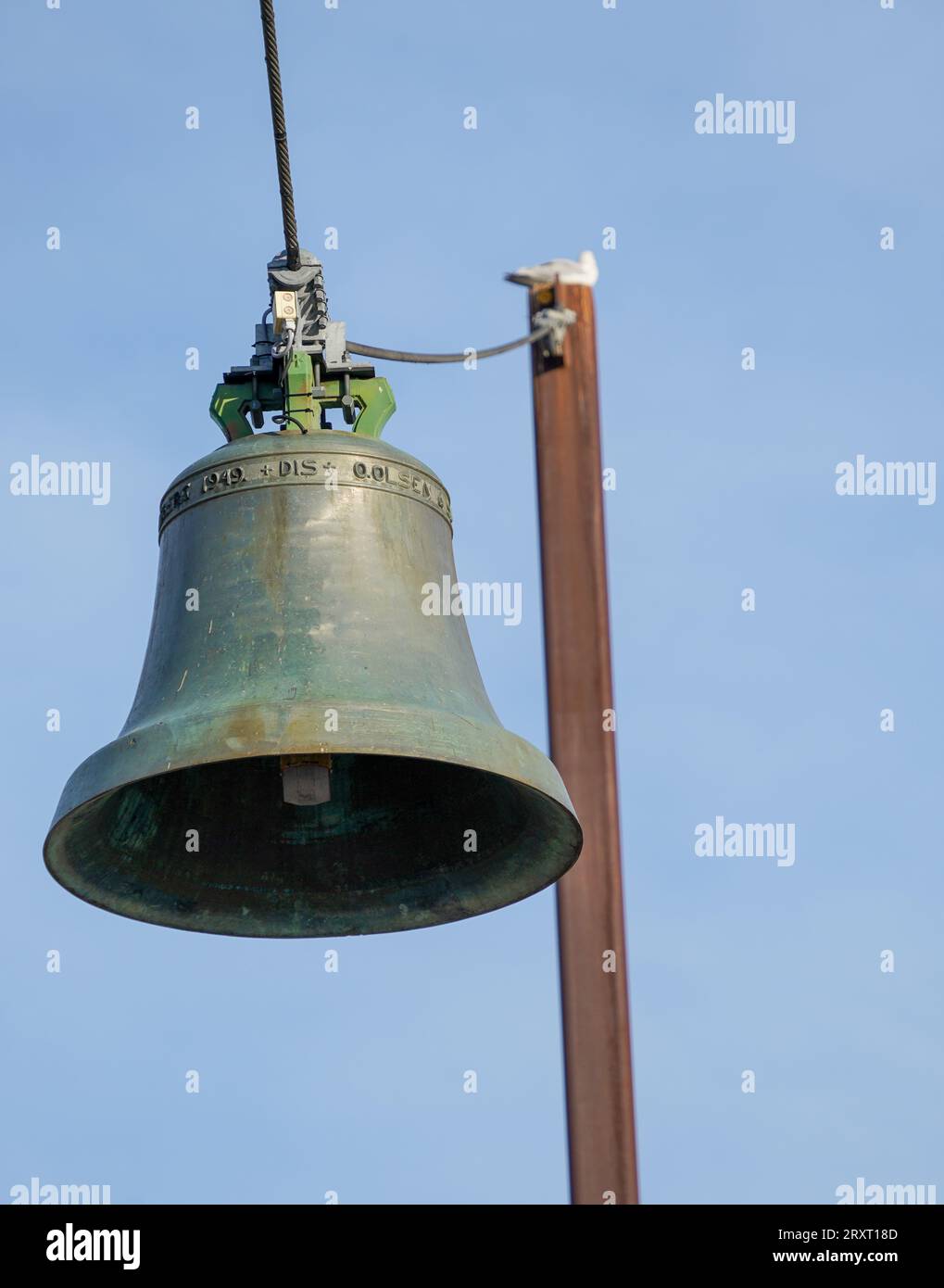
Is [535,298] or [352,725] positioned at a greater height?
[535,298]

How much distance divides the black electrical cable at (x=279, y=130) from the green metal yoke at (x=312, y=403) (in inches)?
14.4

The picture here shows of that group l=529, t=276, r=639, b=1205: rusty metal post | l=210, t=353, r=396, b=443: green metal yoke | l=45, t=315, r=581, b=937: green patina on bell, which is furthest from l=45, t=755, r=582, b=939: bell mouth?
l=529, t=276, r=639, b=1205: rusty metal post

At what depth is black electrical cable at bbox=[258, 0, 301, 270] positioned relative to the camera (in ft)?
16.6

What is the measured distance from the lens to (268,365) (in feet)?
19.9

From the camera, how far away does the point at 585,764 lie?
474 centimetres

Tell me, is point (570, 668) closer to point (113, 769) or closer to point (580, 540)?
point (580, 540)

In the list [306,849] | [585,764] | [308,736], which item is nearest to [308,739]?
[308,736]

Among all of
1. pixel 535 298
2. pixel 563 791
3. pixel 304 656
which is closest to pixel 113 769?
pixel 304 656

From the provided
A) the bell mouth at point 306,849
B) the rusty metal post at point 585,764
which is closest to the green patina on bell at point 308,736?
the bell mouth at point 306,849

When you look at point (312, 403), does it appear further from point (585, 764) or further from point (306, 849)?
point (585, 764)

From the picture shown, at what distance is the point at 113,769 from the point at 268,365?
3.87 feet

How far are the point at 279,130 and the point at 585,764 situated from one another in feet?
5.29

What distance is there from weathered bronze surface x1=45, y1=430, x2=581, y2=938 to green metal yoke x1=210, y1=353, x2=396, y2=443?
81 mm

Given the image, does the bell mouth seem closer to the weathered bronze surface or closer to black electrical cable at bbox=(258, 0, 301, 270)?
the weathered bronze surface
